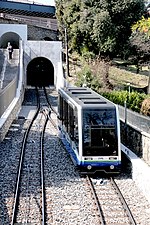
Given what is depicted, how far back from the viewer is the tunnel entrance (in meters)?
52.5

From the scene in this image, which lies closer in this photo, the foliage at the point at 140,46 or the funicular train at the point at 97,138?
the funicular train at the point at 97,138

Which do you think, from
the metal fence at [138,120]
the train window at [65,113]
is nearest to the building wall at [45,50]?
the metal fence at [138,120]

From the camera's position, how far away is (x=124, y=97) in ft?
100

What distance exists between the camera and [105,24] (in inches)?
1628

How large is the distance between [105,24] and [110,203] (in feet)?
97.8

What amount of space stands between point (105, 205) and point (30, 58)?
37329mm

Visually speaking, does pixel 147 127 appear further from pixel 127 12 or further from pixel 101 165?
pixel 127 12

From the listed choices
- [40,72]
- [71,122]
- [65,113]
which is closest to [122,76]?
[40,72]

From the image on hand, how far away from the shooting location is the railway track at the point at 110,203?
1186 centimetres

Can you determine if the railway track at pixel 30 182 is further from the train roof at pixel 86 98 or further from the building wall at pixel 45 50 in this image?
the building wall at pixel 45 50

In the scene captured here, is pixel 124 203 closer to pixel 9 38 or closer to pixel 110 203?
pixel 110 203

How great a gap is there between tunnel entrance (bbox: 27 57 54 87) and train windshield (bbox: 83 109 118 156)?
35871mm

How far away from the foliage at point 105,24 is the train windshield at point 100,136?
26.3 m

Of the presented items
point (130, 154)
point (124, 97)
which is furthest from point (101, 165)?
point (124, 97)
